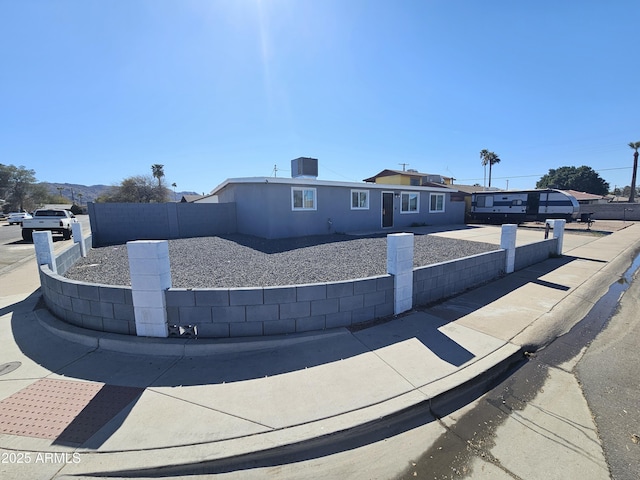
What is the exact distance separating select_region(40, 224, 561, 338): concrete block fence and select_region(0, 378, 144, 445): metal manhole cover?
0.91 m

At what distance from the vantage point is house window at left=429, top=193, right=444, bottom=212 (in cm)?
1842

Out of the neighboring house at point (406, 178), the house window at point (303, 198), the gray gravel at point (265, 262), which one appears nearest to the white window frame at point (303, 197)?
the house window at point (303, 198)

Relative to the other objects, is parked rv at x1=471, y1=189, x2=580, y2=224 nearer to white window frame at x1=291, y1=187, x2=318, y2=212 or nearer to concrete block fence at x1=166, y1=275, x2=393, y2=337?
white window frame at x1=291, y1=187, x2=318, y2=212

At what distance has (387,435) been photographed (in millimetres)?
2420

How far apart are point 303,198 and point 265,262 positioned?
5678 mm

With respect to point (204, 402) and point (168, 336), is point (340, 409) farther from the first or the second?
point (168, 336)

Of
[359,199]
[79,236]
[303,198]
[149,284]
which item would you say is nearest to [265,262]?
[149,284]

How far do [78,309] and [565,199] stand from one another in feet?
85.6

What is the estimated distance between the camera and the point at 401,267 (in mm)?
4531

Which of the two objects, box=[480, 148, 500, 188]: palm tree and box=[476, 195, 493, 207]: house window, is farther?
box=[480, 148, 500, 188]: palm tree

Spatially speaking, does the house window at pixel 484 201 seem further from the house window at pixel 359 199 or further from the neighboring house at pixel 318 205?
the house window at pixel 359 199

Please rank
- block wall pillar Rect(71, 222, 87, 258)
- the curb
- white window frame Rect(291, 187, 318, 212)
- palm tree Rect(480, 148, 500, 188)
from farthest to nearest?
Answer: 1. palm tree Rect(480, 148, 500, 188)
2. white window frame Rect(291, 187, 318, 212)
3. block wall pillar Rect(71, 222, 87, 258)
4. the curb

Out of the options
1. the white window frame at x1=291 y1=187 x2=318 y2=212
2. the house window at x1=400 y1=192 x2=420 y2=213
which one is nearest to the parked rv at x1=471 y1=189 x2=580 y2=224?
the house window at x1=400 y1=192 x2=420 y2=213

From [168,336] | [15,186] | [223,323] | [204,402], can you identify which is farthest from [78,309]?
[15,186]
